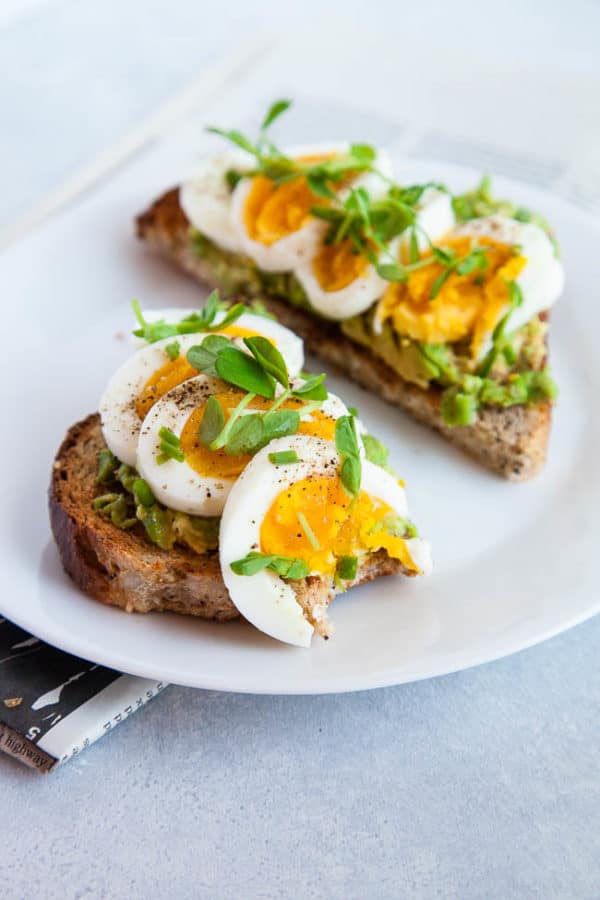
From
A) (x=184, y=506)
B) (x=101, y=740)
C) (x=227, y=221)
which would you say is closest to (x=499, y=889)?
(x=101, y=740)

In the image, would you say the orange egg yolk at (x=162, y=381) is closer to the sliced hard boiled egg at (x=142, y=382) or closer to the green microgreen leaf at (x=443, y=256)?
the sliced hard boiled egg at (x=142, y=382)

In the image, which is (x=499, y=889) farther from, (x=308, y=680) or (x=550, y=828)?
(x=308, y=680)

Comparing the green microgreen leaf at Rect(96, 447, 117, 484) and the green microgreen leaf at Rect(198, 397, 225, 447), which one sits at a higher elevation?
the green microgreen leaf at Rect(96, 447, 117, 484)

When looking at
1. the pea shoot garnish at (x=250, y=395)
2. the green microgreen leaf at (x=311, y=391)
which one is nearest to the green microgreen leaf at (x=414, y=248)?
the pea shoot garnish at (x=250, y=395)

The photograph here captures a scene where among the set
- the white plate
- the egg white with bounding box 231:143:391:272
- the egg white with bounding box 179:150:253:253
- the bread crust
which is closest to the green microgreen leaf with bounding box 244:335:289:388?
the white plate

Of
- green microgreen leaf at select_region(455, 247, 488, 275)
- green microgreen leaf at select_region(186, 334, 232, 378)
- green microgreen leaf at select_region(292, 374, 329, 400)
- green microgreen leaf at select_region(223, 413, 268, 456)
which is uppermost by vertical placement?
green microgreen leaf at select_region(186, 334, 232, 378)

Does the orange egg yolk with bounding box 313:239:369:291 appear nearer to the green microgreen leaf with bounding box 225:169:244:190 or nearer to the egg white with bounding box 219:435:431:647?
the green microgreen leaf with bounding box 225:169:244:190
